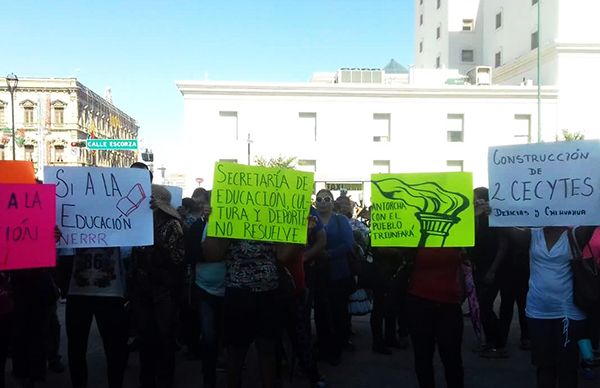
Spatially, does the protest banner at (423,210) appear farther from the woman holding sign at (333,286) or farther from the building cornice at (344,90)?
the building cornice at (344,90)

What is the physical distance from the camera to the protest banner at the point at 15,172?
3996 millimetres

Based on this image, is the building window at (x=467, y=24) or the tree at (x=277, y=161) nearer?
the tree at (x=277, y=161)

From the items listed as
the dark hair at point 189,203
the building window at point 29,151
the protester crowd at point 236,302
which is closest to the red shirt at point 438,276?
the protester crowd at point 236,302

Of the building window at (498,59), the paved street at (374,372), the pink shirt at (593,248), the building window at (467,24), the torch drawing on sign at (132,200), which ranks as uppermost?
the building window at (467,24)

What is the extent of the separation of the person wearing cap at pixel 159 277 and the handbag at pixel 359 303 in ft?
8.38

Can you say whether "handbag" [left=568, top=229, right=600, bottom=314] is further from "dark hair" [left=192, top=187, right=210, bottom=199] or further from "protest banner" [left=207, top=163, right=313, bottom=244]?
"dark hair" [left=192, top=187, right=210, bottom=199]

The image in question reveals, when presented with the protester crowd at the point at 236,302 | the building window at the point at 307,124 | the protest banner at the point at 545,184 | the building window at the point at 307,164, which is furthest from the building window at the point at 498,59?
the protest banner at the point at 545,184

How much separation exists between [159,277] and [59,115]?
2910 inches

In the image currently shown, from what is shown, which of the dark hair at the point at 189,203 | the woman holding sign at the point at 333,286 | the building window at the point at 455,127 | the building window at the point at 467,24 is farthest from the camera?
the building window at the point at 467,24

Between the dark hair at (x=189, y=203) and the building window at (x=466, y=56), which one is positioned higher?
the building window at (x=466, y=56)

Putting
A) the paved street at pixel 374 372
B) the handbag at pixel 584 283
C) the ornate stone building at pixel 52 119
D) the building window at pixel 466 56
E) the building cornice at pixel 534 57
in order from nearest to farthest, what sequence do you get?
the handbag at pixel 584 283, the paved street at pixel 374 372, the building cornice at pixel 534 57, the building window at pixel 466 56, the ornate stone building at pixel 52 119

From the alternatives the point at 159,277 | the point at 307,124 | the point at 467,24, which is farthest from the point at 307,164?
the point at 159,277

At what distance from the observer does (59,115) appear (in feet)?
230

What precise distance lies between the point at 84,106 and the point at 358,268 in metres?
75.2
